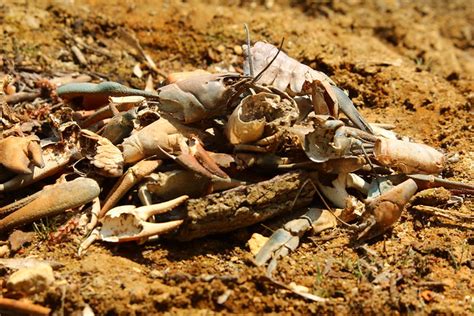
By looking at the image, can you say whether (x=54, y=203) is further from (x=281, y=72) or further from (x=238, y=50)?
(x=238, y=50)

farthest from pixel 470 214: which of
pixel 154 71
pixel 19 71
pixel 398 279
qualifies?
pixel 19 71

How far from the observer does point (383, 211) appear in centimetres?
343

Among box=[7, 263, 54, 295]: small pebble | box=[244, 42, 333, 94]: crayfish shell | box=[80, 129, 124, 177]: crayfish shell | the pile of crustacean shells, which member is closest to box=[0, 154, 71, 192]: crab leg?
the pile of crustacean shells

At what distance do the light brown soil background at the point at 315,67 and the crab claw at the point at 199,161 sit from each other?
35cm

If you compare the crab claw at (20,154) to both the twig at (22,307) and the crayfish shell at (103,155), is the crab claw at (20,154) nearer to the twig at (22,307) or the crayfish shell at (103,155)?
the crayfish shell at (103,155)

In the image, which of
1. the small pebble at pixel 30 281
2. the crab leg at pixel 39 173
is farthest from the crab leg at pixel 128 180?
the small pebble at pixel 30 281

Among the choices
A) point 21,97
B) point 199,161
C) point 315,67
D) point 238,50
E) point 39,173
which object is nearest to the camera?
point 199,161

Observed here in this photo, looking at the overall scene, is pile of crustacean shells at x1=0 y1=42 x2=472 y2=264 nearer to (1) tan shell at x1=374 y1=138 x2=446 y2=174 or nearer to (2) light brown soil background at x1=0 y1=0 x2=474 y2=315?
(1) tan shell at x1=374 y1=138 x2=446 y2=174

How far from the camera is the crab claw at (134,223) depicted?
3.26m

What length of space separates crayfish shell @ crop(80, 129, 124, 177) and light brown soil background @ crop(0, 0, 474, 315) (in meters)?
0.35

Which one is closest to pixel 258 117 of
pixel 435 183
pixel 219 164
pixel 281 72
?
pixel 219 164

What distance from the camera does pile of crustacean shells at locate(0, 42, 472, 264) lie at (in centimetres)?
337

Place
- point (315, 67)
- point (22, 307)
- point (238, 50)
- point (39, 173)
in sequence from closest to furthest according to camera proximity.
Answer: point (22, 307)
point (39, 173)
point (315, 67)
point (238, 50)

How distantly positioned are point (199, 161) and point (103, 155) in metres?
0.47
